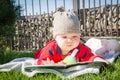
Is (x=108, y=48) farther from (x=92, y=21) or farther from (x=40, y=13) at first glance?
(x=40, y=13)

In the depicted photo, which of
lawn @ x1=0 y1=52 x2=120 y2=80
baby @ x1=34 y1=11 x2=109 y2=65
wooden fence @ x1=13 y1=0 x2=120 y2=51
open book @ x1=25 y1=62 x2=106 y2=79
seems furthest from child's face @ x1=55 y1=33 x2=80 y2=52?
wooden fence @ x1=13 y1=0 x2=120 y2=51

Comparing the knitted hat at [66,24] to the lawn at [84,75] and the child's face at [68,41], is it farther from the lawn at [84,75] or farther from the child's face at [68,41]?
the lawn at [84,75]

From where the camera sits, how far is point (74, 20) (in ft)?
11.6

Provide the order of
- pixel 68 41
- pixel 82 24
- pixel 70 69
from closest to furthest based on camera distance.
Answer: pixel 70 69 < pixel 68 41 < pixel 82 24

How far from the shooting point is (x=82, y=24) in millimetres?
9656

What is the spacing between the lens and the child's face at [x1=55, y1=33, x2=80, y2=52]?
3504mm

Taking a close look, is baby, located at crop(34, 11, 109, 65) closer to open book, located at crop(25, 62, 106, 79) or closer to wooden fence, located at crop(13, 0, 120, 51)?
open book, located at crop(25, 62, 106, 79)

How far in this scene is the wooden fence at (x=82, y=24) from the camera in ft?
30.1

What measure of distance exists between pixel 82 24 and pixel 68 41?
6192mm

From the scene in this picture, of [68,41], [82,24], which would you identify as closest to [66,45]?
[68,41]

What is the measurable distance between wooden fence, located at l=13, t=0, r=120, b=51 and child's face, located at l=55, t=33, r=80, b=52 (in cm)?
481

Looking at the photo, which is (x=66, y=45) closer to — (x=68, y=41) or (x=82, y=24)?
(x=68, y=41)

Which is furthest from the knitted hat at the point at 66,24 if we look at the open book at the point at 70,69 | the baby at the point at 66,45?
the open book at the point at 70,69

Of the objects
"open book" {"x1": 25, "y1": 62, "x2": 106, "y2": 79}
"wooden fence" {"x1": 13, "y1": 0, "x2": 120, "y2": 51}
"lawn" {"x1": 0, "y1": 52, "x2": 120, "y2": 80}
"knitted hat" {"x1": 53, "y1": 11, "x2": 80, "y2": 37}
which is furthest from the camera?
"wooden fence" {"x1": 13, "y1": 0, "x2": 120, "y2": 51}
